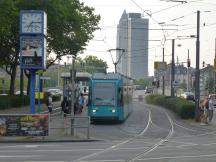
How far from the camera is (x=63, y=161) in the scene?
758 inches

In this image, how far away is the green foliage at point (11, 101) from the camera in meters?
55.2

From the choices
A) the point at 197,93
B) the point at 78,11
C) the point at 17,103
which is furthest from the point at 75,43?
the point at 197,93

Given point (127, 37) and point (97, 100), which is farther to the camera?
point (127, 37)

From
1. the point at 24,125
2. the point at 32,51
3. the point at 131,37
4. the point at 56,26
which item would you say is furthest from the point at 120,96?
the point at 131,37

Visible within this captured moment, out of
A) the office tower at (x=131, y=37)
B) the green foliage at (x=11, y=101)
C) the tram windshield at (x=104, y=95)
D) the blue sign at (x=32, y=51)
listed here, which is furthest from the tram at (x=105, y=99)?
the green foliage at (x=11, y=101)

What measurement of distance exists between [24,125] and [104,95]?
11.8 meters

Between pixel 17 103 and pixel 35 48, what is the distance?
2748cm

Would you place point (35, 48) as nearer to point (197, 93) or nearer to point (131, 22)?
point (197, 93)

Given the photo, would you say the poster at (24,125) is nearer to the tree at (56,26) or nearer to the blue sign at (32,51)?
the blue sign at (32,51)

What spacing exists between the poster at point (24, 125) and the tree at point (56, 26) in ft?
55.8

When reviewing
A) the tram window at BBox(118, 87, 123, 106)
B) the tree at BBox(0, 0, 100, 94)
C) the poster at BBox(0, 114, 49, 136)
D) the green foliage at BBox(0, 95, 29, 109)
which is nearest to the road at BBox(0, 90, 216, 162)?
the poster at BBox(0, 114, 49, 136)

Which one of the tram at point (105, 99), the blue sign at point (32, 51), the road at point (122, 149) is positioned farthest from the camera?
the tram at point (105, 99)

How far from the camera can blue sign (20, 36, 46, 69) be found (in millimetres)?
34281

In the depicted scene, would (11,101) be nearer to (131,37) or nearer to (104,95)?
(104,95)
